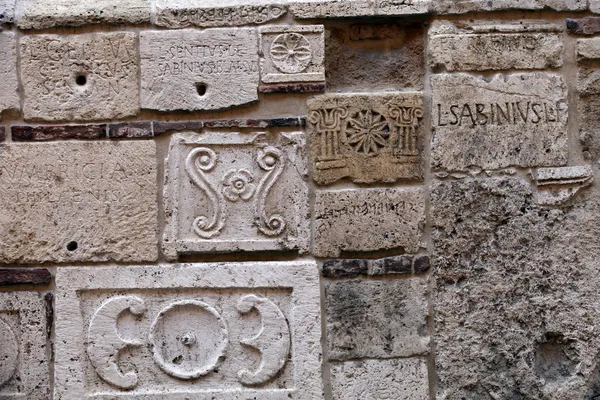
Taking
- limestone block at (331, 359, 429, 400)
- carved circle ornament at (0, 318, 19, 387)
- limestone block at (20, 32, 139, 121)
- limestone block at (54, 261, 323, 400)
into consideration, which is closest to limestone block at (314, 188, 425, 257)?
limestone block at (54, 261, 323, 400)

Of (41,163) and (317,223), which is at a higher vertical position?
(41,163)

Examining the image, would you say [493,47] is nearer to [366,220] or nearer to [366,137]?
[366,137]

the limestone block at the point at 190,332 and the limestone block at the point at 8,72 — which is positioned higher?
the limestone block at the point at 8,72

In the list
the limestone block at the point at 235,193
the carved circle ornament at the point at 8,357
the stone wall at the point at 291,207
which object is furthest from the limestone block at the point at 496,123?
the carved circle ornament at the point at 8,357

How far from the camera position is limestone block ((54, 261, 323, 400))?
293 cm

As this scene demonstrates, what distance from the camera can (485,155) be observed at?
2967 mm

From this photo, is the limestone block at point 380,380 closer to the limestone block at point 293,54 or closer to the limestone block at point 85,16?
the limestone block at point 293,54

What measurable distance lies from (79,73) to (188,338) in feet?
3.53

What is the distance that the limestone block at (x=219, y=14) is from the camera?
9.82 feet

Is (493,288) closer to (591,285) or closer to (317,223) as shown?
(591,285)

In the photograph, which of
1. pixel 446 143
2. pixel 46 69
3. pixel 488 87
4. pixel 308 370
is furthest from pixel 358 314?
pixel 46 69

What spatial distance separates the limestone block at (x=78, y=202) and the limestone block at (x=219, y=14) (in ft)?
1.57

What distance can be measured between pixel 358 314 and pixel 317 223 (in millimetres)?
368

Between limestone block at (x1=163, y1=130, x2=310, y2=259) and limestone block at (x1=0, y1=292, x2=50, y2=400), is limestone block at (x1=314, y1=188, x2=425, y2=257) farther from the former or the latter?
limestone block at (x1=0, y1=292, x2=50, y2=400)
